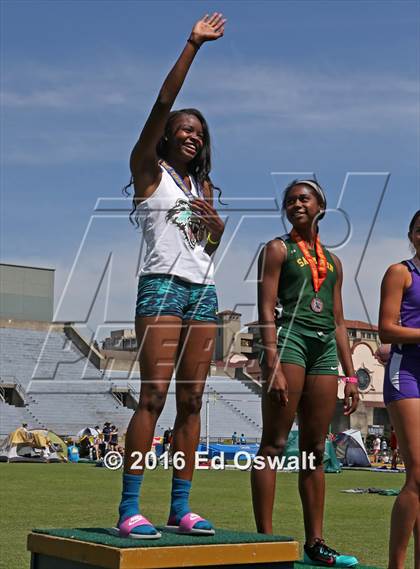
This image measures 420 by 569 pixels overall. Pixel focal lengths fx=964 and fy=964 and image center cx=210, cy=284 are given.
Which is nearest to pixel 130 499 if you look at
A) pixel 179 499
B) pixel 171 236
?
pixel 179 499

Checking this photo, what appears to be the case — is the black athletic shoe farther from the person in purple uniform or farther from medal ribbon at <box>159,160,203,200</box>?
medal ribbon at <box>159,160,203,200</box>

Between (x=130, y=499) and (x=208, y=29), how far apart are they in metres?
2.30

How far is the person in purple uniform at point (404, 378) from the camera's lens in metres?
4.91

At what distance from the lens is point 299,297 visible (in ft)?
17.7

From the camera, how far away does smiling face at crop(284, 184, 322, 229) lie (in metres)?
5.53

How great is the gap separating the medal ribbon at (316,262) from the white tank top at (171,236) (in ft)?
2.58

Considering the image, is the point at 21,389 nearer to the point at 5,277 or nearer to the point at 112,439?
the point at 112,439

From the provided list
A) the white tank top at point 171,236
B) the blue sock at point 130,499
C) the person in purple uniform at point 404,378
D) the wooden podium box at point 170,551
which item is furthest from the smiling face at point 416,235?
the blue sock at point 130,499

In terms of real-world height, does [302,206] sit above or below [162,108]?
below

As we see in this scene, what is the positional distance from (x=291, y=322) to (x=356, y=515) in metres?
7.48

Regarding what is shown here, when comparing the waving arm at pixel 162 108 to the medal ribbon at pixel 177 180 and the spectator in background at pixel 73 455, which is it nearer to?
the medal ribbon at pixel 177 180

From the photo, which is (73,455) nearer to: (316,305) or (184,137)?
(316,305)

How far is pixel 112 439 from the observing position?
34594 millimetres

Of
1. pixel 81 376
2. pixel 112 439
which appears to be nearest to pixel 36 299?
pixel 81 376
